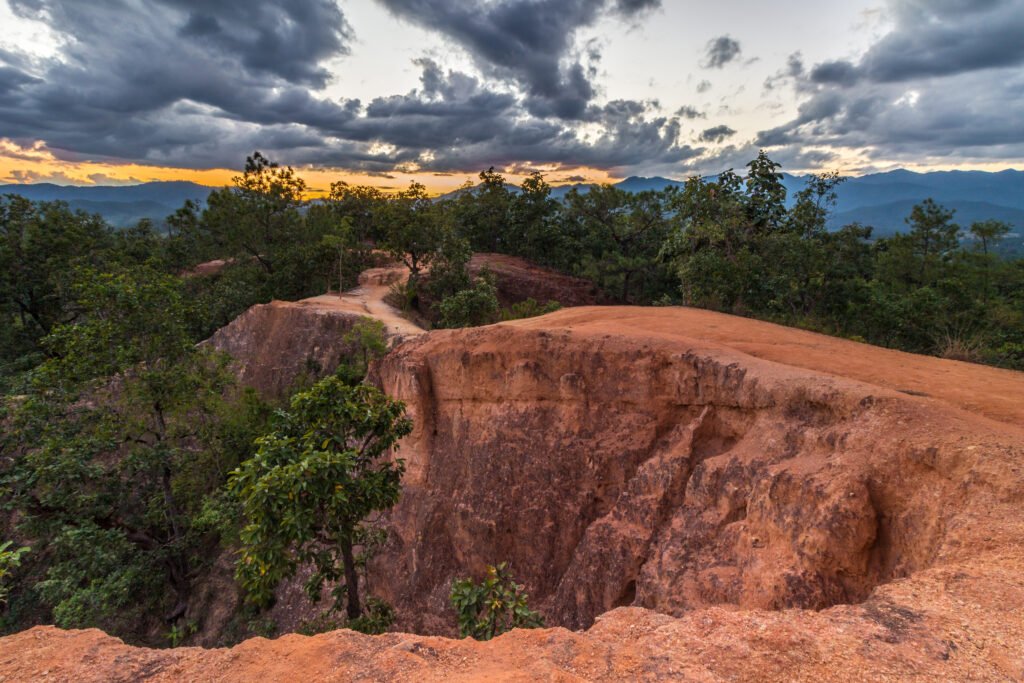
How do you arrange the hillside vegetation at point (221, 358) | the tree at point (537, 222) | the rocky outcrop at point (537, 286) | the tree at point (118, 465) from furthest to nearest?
the tree at point (537, 222) < the rocky outcrop at point (537, 286) < the tree at point (118, 465) < the hillside vegetation at point (221, 358)

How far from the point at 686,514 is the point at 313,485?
21.2 ft

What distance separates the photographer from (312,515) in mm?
7703

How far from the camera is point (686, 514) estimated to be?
867cm

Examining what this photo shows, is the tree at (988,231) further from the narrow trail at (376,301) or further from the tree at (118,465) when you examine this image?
the tree at (118,465)

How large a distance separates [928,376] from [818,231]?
1255 centimetres

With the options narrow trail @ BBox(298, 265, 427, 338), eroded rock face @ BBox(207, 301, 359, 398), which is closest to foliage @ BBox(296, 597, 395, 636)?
narrow trail @ BBox(298, 265, 427, 338)

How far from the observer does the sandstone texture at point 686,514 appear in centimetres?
427

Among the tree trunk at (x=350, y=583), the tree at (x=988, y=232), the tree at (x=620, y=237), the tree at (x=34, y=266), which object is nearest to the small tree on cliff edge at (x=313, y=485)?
the tree trunk at (x=350, y=583)

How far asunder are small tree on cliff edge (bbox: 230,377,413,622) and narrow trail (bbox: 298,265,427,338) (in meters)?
10.5

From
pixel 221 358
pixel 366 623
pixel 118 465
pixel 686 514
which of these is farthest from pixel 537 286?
pixel 366 623

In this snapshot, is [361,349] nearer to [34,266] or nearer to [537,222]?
[34,266]

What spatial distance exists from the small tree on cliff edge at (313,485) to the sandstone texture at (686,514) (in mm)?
2511

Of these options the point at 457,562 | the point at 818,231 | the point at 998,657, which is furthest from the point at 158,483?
the point at 818,231

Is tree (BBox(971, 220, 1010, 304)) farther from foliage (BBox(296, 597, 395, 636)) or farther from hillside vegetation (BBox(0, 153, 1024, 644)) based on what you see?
foliage (BBox(296, 597, 395, 636))
